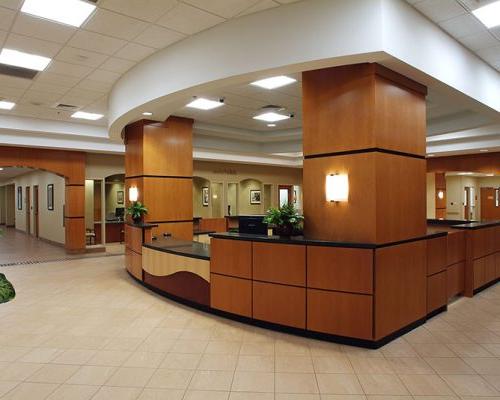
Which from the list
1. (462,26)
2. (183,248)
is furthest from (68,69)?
(462,26)

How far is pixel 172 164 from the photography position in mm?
8039

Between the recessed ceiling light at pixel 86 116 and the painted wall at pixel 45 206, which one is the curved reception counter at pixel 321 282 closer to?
the recessed ceiling light at pixel 86 116

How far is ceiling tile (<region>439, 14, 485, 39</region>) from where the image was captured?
4379 millimetres

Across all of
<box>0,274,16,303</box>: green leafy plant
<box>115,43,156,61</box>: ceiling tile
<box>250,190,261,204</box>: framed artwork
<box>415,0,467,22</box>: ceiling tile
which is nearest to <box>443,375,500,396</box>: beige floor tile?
<box>0,274,16,303</box>: green leafy plant

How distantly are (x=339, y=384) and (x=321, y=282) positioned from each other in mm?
1203

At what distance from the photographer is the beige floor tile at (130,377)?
11.3ft

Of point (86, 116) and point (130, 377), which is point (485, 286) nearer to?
point (130, 377)

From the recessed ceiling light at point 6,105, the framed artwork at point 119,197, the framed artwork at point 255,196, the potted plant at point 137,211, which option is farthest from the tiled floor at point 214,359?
the framed artwork at point 255,196

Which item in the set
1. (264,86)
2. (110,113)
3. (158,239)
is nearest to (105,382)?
(158,239)

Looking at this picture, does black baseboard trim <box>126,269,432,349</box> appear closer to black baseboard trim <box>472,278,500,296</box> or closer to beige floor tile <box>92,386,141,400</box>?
beige floor tile <box>92,386,141,400</box>

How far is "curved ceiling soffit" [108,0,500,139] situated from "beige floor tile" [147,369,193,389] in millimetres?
3457

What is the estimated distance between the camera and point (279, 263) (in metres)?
4.62

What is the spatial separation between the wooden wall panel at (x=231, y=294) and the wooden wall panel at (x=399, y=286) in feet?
5.53

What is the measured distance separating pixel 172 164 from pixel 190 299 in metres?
3.34
